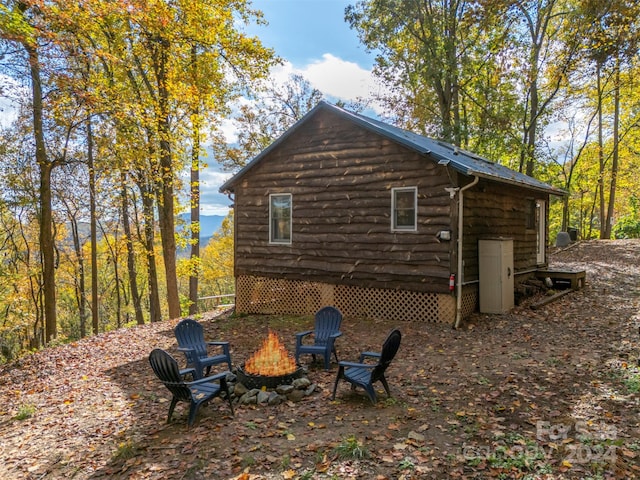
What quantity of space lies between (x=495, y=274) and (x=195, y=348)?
23.8ft

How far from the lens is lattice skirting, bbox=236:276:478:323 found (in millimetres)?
9688

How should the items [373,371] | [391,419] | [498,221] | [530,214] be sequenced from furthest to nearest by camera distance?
[530,214]
[498,221]
[373,371]
[391,419]

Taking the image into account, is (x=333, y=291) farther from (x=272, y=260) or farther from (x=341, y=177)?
(x=341, y=177)

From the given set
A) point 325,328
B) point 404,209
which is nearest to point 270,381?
point 325,328

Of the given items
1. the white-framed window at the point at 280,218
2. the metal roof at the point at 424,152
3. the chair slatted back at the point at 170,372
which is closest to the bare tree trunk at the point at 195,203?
the metal roof at the point at 424,152

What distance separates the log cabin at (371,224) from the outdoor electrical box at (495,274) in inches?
1.3

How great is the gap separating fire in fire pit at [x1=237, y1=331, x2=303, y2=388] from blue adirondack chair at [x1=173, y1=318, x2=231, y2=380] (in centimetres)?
78

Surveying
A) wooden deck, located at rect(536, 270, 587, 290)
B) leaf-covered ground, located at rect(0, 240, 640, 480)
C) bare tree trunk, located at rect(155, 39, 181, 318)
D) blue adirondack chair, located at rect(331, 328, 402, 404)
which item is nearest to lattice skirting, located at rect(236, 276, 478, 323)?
leaf-covered ground, located at rect(0, 240, 640, 480)

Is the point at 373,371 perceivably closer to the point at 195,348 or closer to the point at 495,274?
the point at 195,348

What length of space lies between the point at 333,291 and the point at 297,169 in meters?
3.72

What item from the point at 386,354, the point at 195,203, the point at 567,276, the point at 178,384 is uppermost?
the point at 195,203

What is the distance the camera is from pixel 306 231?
37.9ft

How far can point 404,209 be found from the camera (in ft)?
33.0

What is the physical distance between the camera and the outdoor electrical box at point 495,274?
9.83 metres
